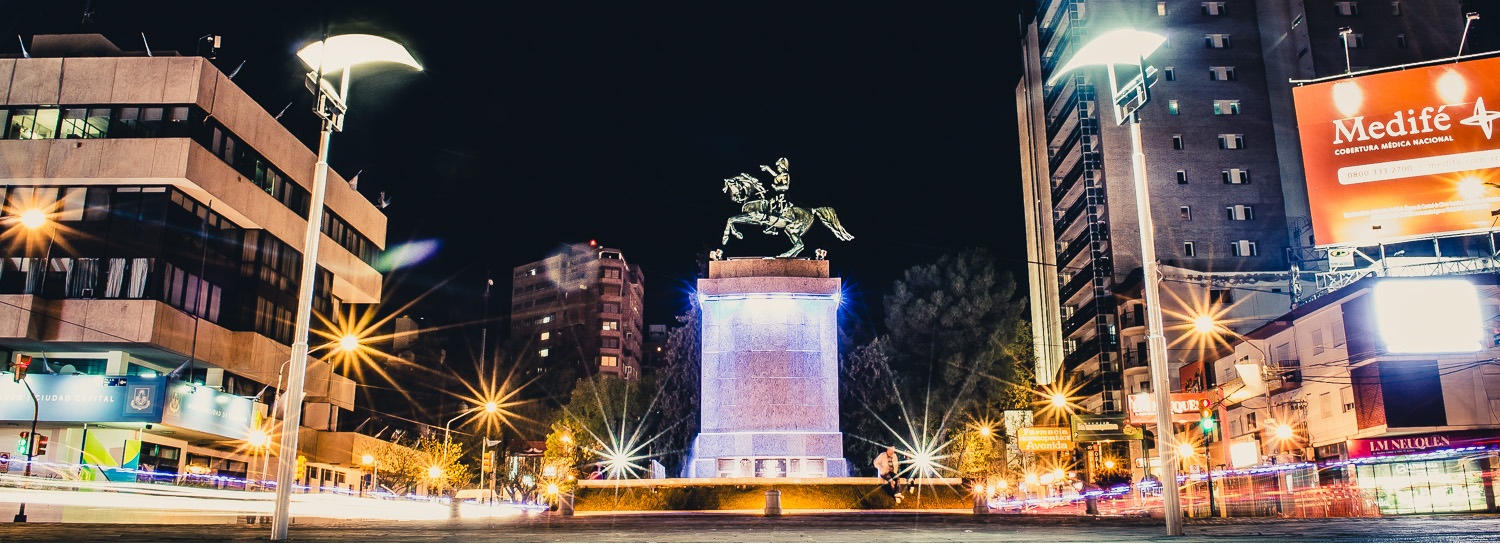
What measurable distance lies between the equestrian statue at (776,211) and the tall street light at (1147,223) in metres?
20.4

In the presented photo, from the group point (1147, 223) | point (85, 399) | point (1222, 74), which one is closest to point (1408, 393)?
point (1147, 223)

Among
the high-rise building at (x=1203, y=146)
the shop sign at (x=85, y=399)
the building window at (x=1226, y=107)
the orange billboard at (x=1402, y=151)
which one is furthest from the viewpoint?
the building window at (x=1226, y=107)

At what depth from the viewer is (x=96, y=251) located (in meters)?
42.5

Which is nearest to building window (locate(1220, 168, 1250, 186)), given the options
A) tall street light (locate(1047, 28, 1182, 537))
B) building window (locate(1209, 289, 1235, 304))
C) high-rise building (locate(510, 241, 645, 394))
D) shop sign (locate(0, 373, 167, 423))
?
building window (locate(1209, 289, 1235, 304))

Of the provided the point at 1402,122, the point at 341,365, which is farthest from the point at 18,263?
the point at 1402,122

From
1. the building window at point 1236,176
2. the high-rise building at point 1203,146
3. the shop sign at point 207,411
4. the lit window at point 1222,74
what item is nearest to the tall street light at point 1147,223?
the shop sign at point 207,411

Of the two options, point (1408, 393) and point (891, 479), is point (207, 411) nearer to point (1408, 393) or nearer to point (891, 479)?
point (891, 479)

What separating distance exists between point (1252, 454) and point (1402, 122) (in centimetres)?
2033

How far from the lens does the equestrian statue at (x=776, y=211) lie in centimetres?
3575

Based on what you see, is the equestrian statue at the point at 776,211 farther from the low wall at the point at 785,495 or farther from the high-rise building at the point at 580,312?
the high-rise building at the point at 580,312

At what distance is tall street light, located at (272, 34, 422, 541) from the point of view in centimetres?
1240

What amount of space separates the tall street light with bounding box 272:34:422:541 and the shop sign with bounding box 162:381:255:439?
32490 millimetres

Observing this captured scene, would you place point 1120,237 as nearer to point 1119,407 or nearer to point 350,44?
point 1119,407

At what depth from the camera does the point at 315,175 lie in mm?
12820
